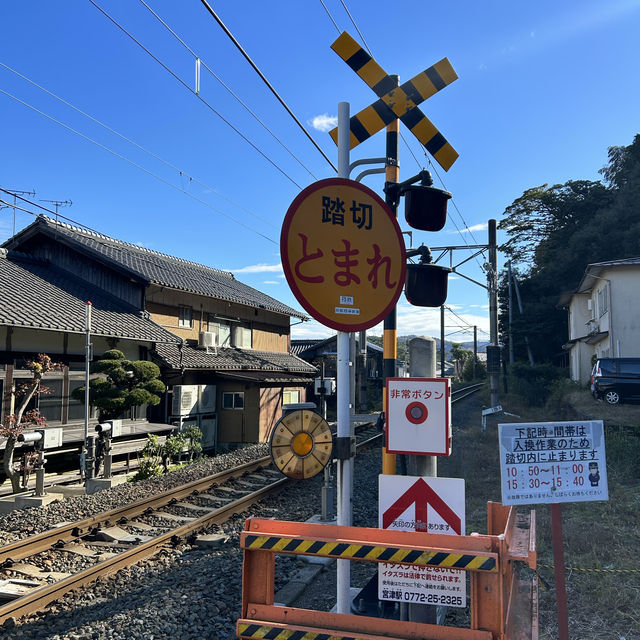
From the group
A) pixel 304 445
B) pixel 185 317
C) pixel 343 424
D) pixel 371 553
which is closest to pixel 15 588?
pixel 304 445

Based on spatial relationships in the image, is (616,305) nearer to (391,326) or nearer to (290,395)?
(290,395)

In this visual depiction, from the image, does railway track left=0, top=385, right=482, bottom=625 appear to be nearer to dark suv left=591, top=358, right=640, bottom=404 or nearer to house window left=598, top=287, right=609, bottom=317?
dark suv left=591, top=358, right=640, bottom=404

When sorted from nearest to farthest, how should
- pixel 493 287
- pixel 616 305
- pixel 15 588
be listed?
pixel 15 588 < pixel 493 287 < pixel 616 305

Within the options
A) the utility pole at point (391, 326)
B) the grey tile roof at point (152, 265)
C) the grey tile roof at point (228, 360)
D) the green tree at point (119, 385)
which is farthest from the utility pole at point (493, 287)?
the utility pole at point (391, 326)

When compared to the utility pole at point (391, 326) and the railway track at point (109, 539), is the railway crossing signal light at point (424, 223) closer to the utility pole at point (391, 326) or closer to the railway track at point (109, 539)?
the utility pole at point (391, 326)

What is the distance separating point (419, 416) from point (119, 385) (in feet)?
35.8

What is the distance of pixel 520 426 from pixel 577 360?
32.0 m

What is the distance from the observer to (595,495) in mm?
3701

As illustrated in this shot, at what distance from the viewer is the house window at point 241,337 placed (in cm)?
2245

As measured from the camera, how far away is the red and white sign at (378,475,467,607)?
3236 mm

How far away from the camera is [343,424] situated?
3.51 meters

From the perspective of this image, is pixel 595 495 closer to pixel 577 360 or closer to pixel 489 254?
pixel 489 254

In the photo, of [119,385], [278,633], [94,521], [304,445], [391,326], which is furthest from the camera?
[119,385]

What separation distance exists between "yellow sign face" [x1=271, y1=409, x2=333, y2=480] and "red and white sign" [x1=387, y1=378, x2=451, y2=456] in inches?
19.5
